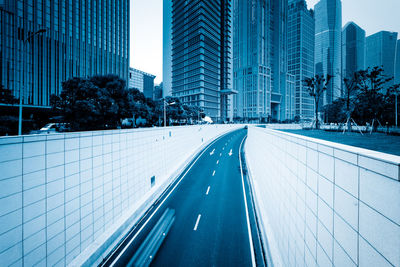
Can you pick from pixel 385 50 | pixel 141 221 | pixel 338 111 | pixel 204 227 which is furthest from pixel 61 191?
pixel 385 50

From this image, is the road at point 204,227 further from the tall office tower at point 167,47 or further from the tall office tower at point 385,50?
the tall office tower at point 385,50

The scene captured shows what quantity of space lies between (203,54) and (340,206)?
113685 millimetres

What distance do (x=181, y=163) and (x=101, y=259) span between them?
17.3m

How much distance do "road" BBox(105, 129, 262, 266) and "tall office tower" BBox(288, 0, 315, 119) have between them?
180 metres

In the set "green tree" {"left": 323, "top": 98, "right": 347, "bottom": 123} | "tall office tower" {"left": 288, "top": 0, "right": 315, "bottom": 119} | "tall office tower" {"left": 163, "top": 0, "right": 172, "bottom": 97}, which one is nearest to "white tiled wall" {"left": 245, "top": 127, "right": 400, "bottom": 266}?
"green tree" {"left": 323, "top": 98, "right": 347, "bottom": 123}

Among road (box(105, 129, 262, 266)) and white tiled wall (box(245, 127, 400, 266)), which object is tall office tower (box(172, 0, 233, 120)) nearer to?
road (box(105, 129, 262, 266))

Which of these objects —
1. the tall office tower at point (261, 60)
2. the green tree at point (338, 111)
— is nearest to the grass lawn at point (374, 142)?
the green tree at point (338, 111)

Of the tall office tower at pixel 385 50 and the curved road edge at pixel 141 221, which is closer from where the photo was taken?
the curved road edge at pixel 141 221

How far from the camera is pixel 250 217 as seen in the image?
1327 cm

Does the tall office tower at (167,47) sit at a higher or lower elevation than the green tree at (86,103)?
→ higher

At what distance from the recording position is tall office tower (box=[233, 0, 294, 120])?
14275 centimetres

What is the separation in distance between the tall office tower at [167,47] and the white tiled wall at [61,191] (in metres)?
128

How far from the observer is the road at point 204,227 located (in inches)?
368

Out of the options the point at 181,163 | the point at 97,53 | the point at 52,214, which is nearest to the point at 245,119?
the point at 97,53
